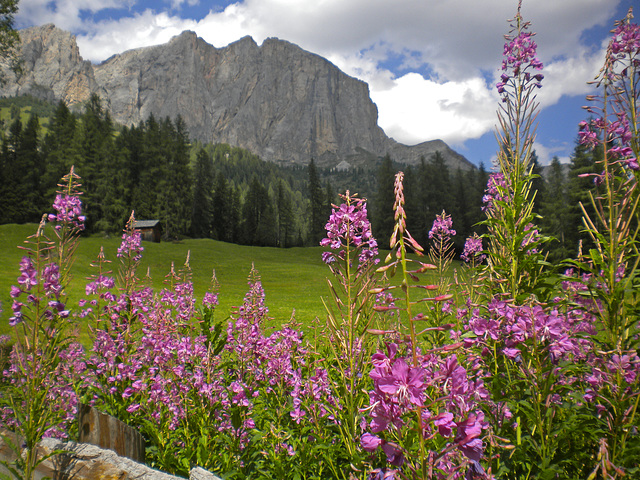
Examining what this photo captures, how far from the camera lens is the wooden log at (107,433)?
9.60 ft

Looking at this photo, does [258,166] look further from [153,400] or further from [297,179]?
[153,400]

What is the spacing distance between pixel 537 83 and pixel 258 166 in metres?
165

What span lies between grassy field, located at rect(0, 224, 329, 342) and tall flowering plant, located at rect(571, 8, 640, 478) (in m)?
11.6

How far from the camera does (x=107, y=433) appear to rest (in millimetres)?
2928

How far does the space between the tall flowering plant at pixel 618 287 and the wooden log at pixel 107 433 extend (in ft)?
10.6

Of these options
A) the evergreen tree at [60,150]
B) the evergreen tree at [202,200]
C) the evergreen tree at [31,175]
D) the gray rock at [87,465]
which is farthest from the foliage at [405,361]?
the evergreen tree at [202,200]

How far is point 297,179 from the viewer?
189 meters

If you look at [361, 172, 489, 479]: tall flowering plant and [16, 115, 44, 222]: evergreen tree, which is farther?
[16, 115, 44, 222]: evergreen tree

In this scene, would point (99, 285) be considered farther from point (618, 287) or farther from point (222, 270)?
point (222, 270)

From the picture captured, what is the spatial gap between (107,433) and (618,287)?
390 cm

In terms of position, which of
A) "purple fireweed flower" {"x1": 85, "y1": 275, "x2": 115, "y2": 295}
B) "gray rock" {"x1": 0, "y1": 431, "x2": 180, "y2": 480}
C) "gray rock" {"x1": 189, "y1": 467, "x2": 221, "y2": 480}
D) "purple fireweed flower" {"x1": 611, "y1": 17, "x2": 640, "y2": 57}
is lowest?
"gray rock" {"x1": 0, "y1": 431, "x2": 180, "y2": 480}

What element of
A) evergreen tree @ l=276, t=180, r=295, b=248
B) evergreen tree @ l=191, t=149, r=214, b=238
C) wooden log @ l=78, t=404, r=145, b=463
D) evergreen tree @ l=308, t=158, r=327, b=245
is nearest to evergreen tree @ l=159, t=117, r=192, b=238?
evergreen tree @ l=191, t=149, r=214, b=238

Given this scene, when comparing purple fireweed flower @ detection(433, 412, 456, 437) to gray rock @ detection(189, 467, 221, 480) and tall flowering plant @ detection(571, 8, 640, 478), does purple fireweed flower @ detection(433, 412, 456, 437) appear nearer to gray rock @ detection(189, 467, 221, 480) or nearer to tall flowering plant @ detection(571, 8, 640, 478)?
tall flowering plant @ detection(571, 8, 640, 478)

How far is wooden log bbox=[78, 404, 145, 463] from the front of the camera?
9.60 feet
